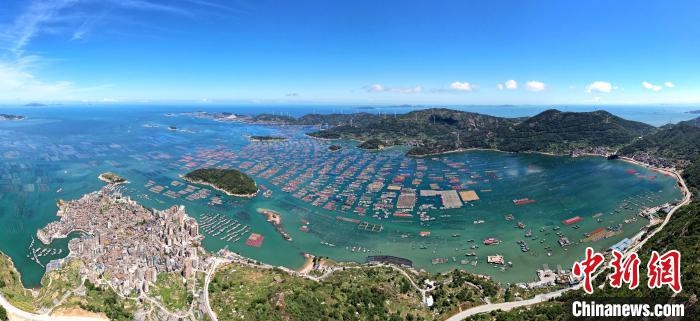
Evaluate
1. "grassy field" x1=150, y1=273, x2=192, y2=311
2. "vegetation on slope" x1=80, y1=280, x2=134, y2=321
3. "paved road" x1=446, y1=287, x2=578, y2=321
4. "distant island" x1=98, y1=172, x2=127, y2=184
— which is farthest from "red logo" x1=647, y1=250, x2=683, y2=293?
"distant island" x1=98, y1=172, x2=127, y2=184

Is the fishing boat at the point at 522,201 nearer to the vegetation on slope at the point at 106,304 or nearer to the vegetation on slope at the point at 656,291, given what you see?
the vegetation on slope at the point at 656,291

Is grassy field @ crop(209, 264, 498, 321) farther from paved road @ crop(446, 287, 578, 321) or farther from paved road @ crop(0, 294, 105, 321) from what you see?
paved road @ crop(0, 294, 105, 321)

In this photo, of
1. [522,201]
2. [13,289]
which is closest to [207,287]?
[13,289]

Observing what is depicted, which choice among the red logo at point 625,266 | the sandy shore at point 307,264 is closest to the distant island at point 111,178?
the sandy shore at point 307,264

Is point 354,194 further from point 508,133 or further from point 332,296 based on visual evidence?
point 508,133

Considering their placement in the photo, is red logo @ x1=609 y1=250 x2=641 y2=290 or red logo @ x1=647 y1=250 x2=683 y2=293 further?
red logo @ x1=609 y1=250 x2=641 y2=290
